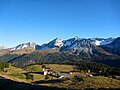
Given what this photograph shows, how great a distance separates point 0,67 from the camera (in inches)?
7785

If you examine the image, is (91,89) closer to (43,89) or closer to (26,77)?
(43,89)

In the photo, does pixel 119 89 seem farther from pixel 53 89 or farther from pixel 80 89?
pixel 53 89

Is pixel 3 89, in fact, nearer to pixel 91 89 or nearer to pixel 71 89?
pixel 71 89

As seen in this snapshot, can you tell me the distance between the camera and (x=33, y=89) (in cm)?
7656

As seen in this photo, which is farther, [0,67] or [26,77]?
[0,67]

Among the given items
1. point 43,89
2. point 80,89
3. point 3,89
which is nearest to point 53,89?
point 43,89

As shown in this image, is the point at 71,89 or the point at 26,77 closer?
→ the point at 71,89

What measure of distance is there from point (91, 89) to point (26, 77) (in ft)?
298

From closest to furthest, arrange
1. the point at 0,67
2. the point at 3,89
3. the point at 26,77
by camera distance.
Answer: the point at 3,89 < the point at 26,77 < the point at 0,67

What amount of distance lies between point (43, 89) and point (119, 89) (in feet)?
84.1

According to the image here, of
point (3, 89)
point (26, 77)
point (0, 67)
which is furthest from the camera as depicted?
point (0, 67)

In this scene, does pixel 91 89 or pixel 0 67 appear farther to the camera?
pixel 0 67

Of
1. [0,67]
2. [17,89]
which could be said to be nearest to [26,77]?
[0,67]

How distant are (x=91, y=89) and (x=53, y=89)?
12.8 m
